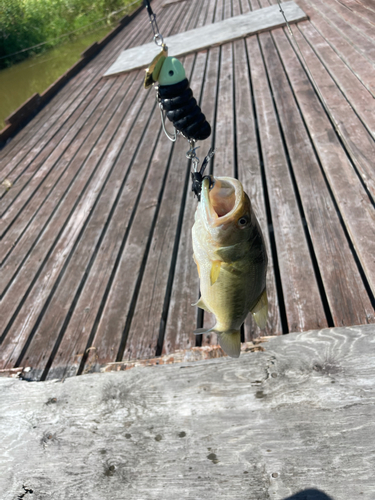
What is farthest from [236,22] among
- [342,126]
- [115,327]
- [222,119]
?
[115,327]

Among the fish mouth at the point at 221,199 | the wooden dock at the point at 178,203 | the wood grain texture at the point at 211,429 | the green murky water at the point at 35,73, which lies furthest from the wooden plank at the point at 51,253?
the green murky water at the point at 35,73

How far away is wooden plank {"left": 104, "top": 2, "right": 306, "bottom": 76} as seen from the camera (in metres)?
7.86

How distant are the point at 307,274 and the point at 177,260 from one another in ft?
3.78

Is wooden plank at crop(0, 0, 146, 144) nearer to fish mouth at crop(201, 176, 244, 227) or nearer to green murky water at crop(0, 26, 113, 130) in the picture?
green murky water at crop(0, 26, 113, 130)

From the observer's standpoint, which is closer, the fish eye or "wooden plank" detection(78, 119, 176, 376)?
the fish eye

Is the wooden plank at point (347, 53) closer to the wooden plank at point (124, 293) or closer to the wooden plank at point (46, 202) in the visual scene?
the wooden plank at point (124, 293)

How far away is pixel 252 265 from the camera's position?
1.46 meters

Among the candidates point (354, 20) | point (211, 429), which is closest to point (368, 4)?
point (354, 20)

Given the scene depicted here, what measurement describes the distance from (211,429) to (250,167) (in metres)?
2.99

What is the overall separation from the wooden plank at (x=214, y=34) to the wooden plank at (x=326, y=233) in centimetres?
369

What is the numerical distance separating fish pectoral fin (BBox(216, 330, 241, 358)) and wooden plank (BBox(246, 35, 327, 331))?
99 centimetres

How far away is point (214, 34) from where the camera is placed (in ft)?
27.6

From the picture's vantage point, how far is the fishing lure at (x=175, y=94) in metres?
1.53

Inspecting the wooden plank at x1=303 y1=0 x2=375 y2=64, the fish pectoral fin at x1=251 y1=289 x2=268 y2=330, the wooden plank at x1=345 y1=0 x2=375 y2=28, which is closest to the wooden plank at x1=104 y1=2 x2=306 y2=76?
the wooden plank at x1=303 y1=0 x2=375 y2=64
